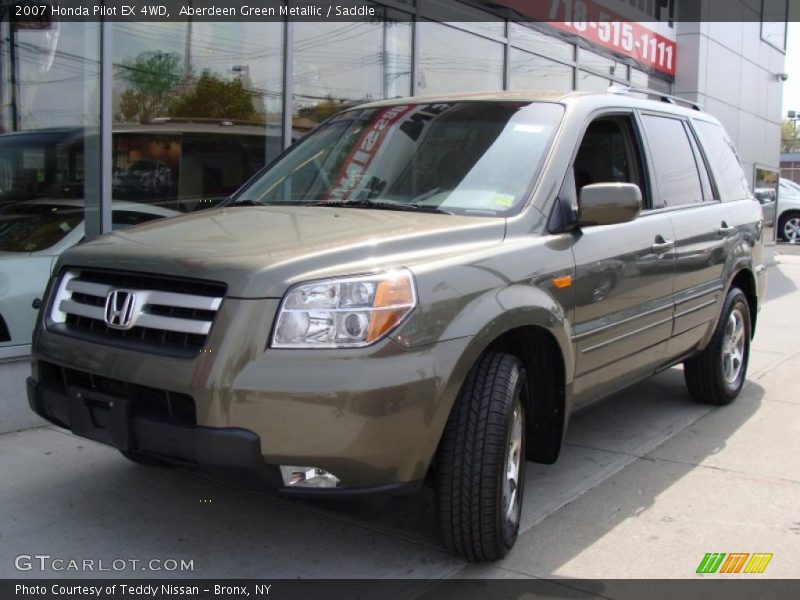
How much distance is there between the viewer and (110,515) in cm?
381

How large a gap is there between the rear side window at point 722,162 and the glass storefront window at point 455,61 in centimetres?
387

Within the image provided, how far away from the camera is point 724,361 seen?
18.7ft

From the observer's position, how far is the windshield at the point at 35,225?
17.9 ft

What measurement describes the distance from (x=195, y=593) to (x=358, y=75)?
617 centimetres

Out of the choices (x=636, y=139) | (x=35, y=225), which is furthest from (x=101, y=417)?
(x=636, y=139)

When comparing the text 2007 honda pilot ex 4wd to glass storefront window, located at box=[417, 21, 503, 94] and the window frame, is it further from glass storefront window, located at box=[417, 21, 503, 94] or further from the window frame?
glass storefront window, located at box=[417, 21, 503, 94]

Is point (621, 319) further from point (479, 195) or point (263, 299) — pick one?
point (263, 299)

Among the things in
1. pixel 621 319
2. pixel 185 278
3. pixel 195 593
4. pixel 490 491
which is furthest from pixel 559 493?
pixel 185 278

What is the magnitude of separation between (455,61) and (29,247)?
18.4 ft

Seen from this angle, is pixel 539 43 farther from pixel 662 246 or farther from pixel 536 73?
pixel 662 246

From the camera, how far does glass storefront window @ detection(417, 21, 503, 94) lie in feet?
29.9

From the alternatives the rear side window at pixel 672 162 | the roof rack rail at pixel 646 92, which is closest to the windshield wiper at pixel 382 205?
the rear side window at pixel 672 162

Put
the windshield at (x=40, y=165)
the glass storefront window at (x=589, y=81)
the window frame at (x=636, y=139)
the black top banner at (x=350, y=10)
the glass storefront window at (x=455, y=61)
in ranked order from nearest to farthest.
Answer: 1. the window frame at (x=636, y=139)
2. the windshield at (x=40, y=165)
3. the black top banner at (x=350, y=10)
4. the glass storefront window at (x=455, y=61)
5. the glass storefront window at (x=589, y=81)

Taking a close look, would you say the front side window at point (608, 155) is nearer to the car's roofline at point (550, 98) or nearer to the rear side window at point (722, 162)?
the car's roofline at point (550, 98)
